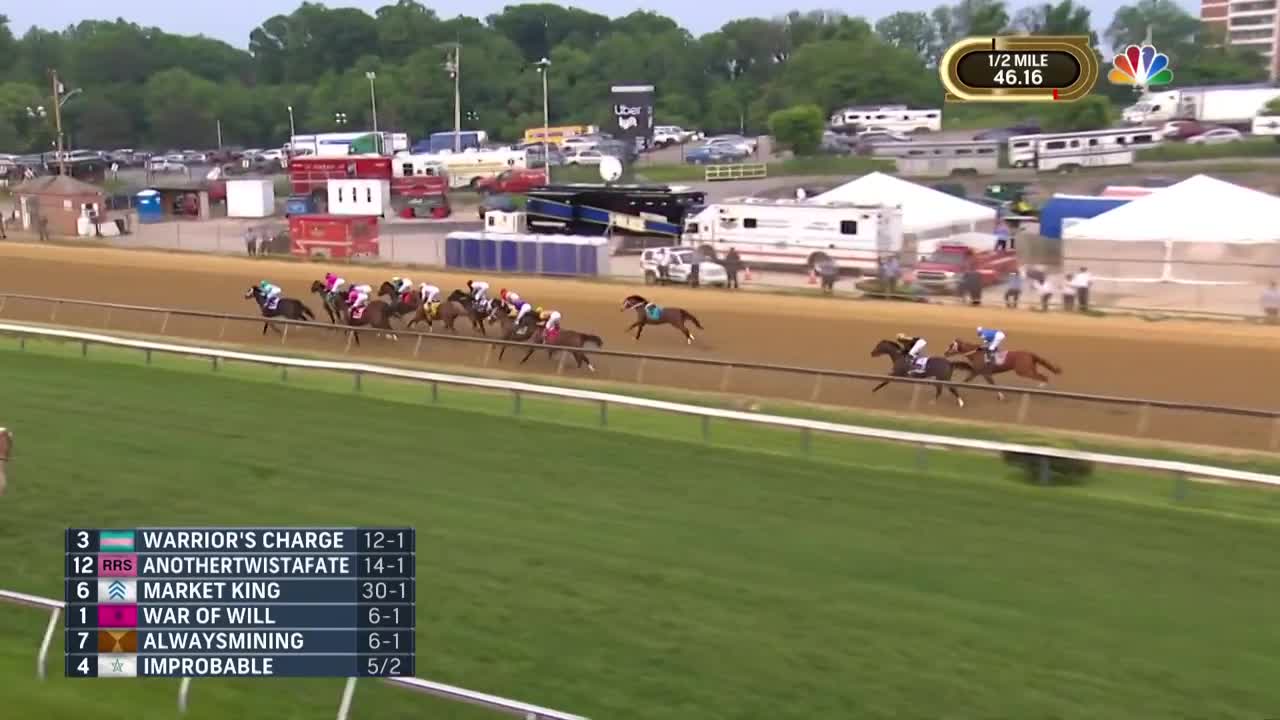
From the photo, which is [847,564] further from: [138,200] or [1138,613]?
[138,200]

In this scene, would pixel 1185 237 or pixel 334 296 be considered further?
pixel 1185 237

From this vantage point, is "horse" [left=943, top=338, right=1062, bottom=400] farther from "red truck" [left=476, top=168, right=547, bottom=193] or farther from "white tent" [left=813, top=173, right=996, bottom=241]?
"red truck" [left=476, top=168, right=547, bottom=193]

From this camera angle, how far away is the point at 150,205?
50219 millimetres

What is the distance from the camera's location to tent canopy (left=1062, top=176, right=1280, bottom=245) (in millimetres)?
26641

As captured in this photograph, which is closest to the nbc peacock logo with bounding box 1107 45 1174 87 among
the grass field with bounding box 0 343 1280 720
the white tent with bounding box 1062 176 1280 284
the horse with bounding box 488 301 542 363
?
the white tent with bounding box 1062 176 1280 284

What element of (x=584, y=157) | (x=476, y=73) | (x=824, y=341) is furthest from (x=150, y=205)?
(x=476, y=73)

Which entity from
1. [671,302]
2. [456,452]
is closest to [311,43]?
[671,302]

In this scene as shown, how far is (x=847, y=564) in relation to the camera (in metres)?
10.0

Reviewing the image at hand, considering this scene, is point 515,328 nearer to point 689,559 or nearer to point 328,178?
point 689,559

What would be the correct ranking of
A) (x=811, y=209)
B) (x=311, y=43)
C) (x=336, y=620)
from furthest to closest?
(x=311, y=43) → (x=811, y=209) → (x=336, y=620)

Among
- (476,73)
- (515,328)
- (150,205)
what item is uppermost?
(476,73)

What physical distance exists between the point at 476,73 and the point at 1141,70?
8967 centimetres

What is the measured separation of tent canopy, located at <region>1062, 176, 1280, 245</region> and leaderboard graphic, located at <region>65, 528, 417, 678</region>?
2357 centimetres

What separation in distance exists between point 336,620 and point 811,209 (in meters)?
25.7
